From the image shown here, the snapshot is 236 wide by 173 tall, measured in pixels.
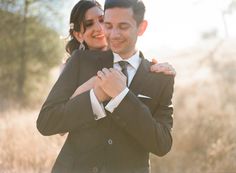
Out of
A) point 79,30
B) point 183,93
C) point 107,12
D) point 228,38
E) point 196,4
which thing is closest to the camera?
point 107,12

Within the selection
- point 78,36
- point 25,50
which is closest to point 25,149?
point 78,36

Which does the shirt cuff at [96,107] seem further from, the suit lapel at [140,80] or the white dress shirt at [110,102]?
the suit lapel at [140,80]

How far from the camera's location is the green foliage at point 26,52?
14455mm

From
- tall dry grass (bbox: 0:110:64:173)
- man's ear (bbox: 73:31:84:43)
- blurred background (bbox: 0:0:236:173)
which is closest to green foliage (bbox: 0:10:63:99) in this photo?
blurred background (bbox: 0:0:236:173)

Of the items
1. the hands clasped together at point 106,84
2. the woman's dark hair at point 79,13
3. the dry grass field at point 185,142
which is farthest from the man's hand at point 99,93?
the dry grass field at point 185,142

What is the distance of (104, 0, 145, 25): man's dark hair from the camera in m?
2.02

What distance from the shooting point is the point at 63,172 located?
6.70 feet

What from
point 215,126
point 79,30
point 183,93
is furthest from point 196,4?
point 79,30

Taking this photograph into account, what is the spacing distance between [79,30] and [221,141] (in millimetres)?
4917

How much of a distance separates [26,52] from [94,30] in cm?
1236

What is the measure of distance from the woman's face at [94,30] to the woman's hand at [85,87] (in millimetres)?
988

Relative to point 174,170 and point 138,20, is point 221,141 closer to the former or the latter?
point 174,170

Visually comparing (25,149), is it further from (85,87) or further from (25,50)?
(25,50)

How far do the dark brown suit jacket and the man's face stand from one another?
92 millimetres
